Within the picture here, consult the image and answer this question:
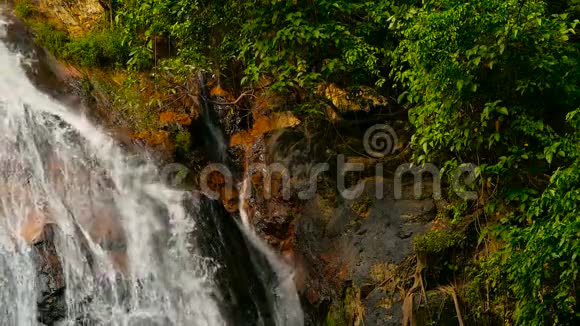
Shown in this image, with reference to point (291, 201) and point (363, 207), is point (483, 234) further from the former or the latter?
point (291, 201)

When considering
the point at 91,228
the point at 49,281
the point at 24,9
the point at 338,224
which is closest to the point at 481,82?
the point at 338,224

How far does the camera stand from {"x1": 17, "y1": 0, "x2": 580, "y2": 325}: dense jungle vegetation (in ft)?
19.1

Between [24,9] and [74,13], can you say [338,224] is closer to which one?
[74,13]

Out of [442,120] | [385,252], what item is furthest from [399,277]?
[442,120]

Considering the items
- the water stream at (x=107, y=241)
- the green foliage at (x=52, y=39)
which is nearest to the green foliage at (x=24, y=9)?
the green foliage at (x=52, y=39)

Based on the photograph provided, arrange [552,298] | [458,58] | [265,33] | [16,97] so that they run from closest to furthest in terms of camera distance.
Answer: [552,298]
[458,58]
[265,33]
[16,97]

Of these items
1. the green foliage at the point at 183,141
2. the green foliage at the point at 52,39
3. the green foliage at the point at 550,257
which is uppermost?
the green foliage at the point at 52,39

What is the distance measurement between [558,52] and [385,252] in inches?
129

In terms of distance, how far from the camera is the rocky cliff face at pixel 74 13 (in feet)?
42.9

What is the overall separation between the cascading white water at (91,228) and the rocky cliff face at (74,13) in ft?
8.27

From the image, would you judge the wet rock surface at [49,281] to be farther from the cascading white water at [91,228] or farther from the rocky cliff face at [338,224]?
the rocky cliff face at [338,224]

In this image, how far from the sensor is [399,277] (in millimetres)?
7793

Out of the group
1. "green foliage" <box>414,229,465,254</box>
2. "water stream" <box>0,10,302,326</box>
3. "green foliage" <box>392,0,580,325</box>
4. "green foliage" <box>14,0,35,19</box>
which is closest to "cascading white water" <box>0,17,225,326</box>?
"water stream" <box>0,10,302,326</box>

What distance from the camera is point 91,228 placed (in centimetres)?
931
